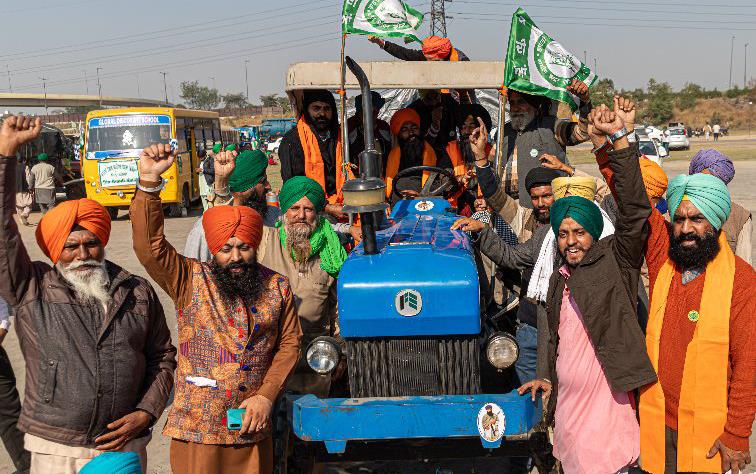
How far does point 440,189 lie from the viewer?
5.60 meters

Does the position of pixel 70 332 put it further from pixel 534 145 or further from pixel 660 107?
pixel 660 107

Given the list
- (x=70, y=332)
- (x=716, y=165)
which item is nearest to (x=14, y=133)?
(x=70, y=332)

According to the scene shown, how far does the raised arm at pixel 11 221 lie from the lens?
9.55ft

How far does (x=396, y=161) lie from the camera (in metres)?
6.36

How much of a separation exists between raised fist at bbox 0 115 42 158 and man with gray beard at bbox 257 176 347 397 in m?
1.50

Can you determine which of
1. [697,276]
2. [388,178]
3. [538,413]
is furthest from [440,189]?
[697,276]

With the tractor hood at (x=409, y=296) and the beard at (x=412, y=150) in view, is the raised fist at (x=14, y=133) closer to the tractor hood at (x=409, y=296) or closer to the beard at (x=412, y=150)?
the tractor hood at (x=409, y=296)

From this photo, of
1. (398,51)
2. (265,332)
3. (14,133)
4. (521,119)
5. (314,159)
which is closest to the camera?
(14,133)

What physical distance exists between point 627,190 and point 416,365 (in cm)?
145

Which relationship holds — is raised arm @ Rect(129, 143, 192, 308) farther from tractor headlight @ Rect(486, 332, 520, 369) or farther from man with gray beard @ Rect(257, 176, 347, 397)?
tractor headlight @ Rect(486, 332, 520, 369)

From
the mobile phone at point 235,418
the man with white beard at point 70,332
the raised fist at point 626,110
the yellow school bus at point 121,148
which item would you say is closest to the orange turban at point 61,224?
the man with white beard at point 70,332

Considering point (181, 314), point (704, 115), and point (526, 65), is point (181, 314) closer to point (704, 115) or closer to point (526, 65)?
point (526, 65)

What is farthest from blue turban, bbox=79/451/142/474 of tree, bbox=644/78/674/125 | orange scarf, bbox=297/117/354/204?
tree, bbox=644/78/674/125

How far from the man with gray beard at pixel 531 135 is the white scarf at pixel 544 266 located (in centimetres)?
171
